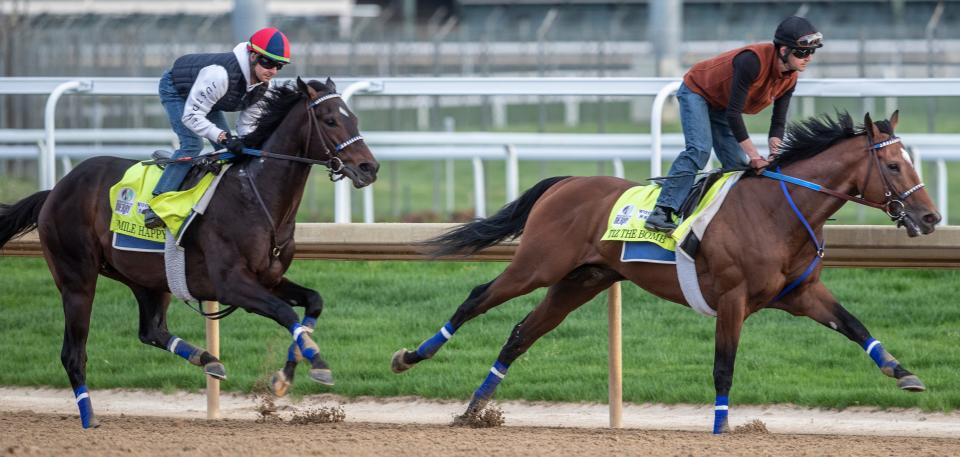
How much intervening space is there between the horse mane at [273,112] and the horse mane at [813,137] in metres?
2.24

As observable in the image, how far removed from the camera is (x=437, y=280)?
31.8 ft

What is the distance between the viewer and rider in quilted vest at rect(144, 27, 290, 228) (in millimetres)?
6562

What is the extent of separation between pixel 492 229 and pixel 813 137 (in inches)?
64.9

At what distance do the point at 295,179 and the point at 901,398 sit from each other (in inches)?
133

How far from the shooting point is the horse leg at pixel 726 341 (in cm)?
620

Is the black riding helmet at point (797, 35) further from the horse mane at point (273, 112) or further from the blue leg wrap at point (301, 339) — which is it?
the blue leg wrap at point (301, 339)

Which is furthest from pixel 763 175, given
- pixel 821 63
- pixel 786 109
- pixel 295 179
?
pixel 821 63

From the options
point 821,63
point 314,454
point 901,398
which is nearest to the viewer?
point 314,454

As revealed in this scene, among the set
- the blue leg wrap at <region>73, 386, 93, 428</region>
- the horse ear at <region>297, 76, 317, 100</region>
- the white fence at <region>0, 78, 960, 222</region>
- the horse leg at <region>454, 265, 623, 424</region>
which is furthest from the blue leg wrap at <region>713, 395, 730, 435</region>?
the blue leg wrap at <region>73, 386, 93, 428</region>

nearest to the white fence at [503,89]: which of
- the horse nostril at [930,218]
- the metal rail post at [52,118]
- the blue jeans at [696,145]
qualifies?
the metal rail post at [52,118]

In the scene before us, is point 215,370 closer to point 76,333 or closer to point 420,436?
point 76,333

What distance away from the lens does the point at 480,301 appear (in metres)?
6.88

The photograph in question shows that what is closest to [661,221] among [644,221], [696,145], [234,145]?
[644,221]

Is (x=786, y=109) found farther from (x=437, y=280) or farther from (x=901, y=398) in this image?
(x=437, y=280)
